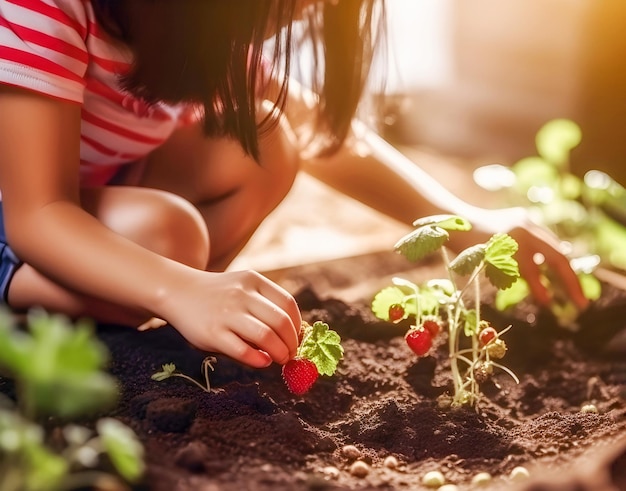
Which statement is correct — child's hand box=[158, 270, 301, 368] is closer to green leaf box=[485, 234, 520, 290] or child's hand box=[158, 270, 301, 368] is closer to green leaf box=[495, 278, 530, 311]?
green leaf box=[485, 234, 520, 290]

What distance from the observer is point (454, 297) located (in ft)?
3.78

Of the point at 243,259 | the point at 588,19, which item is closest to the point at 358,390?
the point at 243,259

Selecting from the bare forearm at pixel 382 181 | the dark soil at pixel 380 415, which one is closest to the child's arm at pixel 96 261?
the dark soil at pixel 380 415

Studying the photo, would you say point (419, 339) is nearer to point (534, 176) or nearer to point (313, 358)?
point (313, 358)

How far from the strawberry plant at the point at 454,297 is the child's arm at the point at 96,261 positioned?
0.17m

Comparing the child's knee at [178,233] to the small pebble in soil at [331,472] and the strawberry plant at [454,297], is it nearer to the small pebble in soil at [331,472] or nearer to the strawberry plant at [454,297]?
the strawberry plant at [454,297]

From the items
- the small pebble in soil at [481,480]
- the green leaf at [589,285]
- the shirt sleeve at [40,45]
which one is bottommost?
the small pebble in soil at [481,480]

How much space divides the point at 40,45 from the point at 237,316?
1.45 feet

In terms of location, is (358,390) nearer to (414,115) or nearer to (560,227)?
(560,227)

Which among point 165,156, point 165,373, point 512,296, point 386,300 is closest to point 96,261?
point 165,373

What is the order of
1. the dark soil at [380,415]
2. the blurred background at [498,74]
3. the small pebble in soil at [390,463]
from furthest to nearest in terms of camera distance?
the blurred background at [498,74] < the small pebble in soil at [390,463] < the dark soil at [380,415]

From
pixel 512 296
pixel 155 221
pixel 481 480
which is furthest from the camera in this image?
pixel 512 296

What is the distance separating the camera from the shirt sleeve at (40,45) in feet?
3.40

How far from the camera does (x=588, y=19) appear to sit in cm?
217
